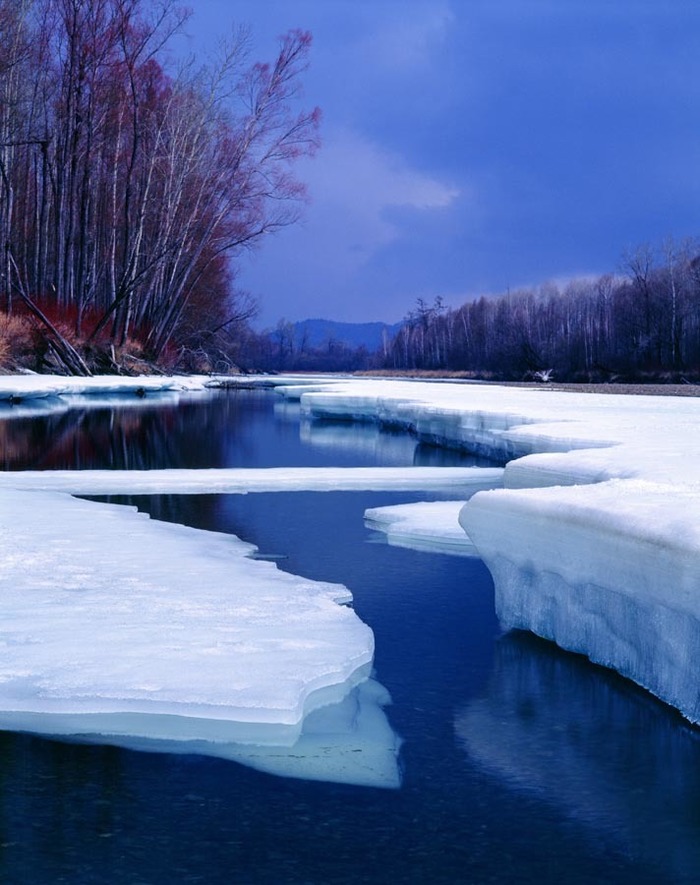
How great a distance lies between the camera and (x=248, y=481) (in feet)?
23.0

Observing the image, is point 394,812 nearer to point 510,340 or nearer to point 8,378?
point 8,378

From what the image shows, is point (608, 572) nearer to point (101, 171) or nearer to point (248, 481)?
point (248, 481)

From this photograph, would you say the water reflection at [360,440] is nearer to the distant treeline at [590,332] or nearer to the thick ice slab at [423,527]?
the thick ice slab at [423,527]

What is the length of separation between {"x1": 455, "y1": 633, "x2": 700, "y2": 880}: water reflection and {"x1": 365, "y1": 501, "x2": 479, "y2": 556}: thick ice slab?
1.57 m

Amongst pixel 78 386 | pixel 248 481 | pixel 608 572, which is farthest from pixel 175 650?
pixel 78 386

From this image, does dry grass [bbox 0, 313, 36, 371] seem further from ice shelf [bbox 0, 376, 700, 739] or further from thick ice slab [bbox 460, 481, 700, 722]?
thick ice slab [bbox 460, 481, 700, 722]

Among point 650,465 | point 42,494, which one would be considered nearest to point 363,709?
point 650,465

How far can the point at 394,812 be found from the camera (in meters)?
2.14

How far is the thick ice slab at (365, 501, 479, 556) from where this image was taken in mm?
4781

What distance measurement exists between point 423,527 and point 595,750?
8.10ft

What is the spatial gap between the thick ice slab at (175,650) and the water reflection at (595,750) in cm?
31

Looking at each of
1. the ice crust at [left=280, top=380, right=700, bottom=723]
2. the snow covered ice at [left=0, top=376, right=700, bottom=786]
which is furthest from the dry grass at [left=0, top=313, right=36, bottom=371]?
the ice crust at [left=280, top=380, right=700, bottom=723]

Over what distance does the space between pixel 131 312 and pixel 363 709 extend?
2233cm

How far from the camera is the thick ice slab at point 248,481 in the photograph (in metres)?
6.60
